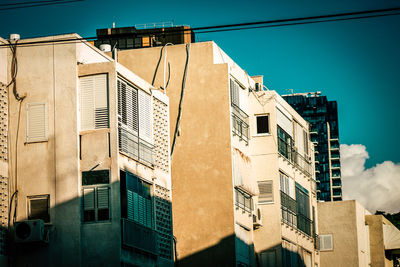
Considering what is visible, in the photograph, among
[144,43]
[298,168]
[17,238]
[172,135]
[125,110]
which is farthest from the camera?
[144,43]

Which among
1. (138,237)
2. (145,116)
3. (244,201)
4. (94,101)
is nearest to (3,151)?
(94,101)

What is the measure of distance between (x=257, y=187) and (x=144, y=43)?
48.5 ft

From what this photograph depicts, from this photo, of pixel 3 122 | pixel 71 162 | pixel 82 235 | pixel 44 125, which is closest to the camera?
pixel 82 235

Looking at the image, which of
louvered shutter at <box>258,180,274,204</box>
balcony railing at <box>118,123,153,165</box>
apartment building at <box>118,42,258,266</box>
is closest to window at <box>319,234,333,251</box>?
louvered shutter at <box>258,180,274,204</box>

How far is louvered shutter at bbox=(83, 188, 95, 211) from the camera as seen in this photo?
27.3m

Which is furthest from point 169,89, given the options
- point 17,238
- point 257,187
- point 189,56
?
point 17,238

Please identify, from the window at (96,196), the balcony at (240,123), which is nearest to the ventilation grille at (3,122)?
the window at (96,196)

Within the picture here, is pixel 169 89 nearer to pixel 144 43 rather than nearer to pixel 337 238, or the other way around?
pixel 144 43

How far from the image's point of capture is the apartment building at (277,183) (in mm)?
40000

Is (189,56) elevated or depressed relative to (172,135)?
elevated

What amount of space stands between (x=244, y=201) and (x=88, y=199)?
11.5 metres

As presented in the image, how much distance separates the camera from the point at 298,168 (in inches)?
1785

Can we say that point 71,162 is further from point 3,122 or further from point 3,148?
point 3,122

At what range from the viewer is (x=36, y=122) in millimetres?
28047
